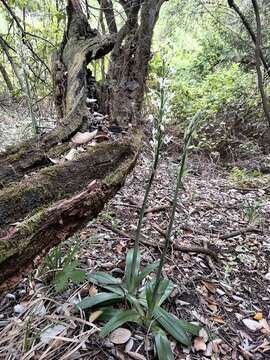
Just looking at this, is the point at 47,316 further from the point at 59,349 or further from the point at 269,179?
the point at 269,179

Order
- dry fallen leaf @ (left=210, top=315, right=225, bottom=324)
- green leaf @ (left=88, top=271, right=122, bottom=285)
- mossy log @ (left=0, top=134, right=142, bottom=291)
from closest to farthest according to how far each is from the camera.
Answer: mossy log @ (left=0, top=134, right=142, bottom=291) → green leaf @ (left=88, top=271, right=122, bottom=285) → dry fallen leaf @ (left=210, top=315, right=225, bottom=324)

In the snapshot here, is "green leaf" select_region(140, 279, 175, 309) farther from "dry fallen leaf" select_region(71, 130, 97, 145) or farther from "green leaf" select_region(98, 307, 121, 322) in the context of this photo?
"dry fallen leaf" select_region(71, 130, 97, 145)

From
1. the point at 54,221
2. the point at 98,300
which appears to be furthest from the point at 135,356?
the point at 54,221

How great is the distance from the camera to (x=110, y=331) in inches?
55.3

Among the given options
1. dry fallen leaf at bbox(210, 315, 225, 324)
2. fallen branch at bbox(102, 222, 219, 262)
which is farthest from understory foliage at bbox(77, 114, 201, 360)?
fallen branch at bbox(102, 222, 219, 262)

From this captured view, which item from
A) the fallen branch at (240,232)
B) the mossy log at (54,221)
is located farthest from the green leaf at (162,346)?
the fallen branch at (240,232)

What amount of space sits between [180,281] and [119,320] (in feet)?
2.06

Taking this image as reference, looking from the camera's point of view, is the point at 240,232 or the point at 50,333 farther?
the point at 240,232

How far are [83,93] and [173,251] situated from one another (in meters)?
1.30

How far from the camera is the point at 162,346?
1416 millimetres

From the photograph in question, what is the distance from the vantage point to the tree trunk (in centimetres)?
115

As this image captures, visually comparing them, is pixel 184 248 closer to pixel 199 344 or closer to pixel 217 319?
pixel 217 319

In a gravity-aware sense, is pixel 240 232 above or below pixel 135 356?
below

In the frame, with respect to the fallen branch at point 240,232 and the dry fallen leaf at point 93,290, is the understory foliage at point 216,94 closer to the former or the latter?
the fallen branch at point 240,232
